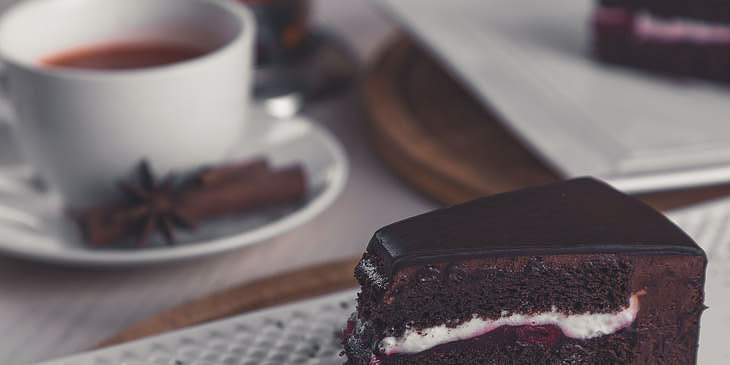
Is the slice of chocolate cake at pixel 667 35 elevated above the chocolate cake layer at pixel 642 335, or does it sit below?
above

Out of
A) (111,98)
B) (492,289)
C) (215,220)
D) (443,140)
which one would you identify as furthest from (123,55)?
(492,289)

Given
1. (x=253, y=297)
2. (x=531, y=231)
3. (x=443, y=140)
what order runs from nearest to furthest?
(x=531, y=231), (x=253, y=297), (x=443, y=140)

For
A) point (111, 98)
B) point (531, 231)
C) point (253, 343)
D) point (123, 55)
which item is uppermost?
point (123, 55)

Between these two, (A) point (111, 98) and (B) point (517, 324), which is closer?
(B) point (517, 324)

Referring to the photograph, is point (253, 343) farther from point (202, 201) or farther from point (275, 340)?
point (202, 201)

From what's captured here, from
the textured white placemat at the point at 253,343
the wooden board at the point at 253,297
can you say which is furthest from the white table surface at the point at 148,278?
the textured white placemat at the point at 253,343

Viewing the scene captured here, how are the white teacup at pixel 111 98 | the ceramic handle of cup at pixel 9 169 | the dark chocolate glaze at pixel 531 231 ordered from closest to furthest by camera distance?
the dark chocolate glaze at pixel 531 231
the white teacup at pixel 111 98
the ceramic handle of cup at pixel 9 169

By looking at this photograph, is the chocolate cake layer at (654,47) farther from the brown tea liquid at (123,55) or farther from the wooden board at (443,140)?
the brown tea liquid at (123,55)

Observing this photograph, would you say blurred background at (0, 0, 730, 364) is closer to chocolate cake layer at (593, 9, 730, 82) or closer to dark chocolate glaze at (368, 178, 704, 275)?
chocolate cake layer at (593, 9, 730, 82)
